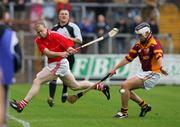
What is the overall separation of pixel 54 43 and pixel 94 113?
1.75 metres

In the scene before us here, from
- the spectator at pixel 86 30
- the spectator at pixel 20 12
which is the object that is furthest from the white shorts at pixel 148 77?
the spectator at pixel 20 12

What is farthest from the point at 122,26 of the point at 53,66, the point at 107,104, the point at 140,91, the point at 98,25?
the point at 53,66

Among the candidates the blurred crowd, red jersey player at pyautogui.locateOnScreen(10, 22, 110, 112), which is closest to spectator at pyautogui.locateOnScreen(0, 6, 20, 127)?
red jersey player at pyautogui.locateOnScreen(10, 22, 110, 112)

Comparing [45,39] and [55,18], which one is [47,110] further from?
[55,18]

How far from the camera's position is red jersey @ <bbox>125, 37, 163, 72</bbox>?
1463 cm

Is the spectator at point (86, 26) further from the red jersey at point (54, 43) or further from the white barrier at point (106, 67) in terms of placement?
the red jersey at point (54, 43)

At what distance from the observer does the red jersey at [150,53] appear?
1463 cm

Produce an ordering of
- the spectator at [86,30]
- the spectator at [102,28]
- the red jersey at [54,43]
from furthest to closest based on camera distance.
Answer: the spectator at [102,28], the spectator at [86,30], the red jersey at [54,43]

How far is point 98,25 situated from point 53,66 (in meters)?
12.5

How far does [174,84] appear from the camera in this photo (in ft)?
88.2

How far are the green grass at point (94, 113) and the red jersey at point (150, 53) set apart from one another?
1071mm

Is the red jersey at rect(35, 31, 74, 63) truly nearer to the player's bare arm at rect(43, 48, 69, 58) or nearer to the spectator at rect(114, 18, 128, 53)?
the player's bare arm at rect(43, 48, 69, 58)

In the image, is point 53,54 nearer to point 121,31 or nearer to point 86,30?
point 86,30

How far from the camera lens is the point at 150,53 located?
1475cm
